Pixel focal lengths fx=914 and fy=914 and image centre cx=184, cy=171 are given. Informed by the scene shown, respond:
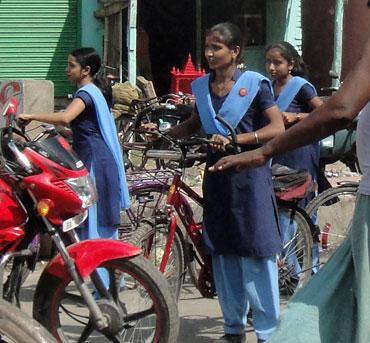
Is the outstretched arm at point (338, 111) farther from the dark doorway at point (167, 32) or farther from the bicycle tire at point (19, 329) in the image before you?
the dark doorway at point (167, 32)

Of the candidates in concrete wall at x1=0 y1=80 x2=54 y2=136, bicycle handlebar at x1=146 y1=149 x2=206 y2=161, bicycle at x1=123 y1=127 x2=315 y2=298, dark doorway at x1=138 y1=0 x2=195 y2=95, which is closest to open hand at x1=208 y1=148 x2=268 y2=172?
bicycle at x1=123 y1=127 x2=315 y2=298

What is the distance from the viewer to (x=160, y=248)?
536 cm

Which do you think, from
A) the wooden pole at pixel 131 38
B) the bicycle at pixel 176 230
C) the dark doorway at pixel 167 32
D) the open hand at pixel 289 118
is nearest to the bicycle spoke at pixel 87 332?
the bicycle at pixel 176 230

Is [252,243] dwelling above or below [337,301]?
below

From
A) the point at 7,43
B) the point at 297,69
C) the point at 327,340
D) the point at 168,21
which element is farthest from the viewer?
the point at 168,21

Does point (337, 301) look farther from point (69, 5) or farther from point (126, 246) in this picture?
point (69, 5)

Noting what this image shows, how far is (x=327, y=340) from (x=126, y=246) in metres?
1.62

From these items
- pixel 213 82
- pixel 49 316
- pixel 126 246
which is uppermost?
pixel 213 82

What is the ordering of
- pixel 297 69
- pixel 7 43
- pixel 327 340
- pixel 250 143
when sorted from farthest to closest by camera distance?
1. pixel 7 43
2. pixel 297 69
3. pixel 250 143
4. pixel 327 340

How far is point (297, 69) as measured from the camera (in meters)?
6.42

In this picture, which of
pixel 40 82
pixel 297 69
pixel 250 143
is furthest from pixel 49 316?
pixel 40 82

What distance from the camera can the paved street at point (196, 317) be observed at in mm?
5348

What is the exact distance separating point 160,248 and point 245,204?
2.93ft

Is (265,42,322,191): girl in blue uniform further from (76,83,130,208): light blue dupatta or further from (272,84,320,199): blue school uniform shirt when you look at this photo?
(76,83,130,208): light blue dupatta
